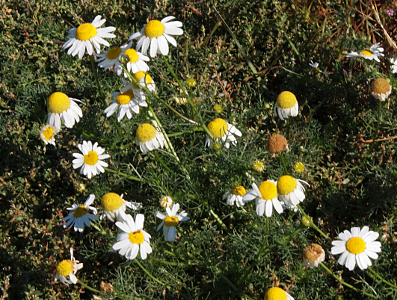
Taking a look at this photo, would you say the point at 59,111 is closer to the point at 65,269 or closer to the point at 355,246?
the point at 65,269

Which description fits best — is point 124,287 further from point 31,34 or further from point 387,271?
point 31,34

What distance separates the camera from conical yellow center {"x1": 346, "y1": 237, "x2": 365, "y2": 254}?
7.01 ft

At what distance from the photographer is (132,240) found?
218cm

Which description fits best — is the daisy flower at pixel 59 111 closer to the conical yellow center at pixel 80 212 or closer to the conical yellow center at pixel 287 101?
the conical yellow center at pixel 80 212

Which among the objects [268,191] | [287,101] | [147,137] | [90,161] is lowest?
[90,161]

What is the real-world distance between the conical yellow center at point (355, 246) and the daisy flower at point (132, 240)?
0.95 metres

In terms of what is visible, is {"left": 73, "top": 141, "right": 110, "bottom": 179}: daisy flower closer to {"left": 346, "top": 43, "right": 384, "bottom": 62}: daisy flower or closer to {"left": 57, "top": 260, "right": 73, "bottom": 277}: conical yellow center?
{"left": 57, "top": 260, "right": 73, "bottom": 277}: conical yellow center

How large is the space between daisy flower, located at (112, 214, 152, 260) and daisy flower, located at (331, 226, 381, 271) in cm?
90

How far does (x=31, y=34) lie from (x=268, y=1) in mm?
2094

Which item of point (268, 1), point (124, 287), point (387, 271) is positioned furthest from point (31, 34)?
point (387, 271)

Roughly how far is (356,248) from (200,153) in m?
1.37

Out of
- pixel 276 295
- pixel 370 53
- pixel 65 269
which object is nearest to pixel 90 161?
pixel 65 269

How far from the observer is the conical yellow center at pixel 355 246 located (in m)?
2.14

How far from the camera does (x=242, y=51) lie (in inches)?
144
